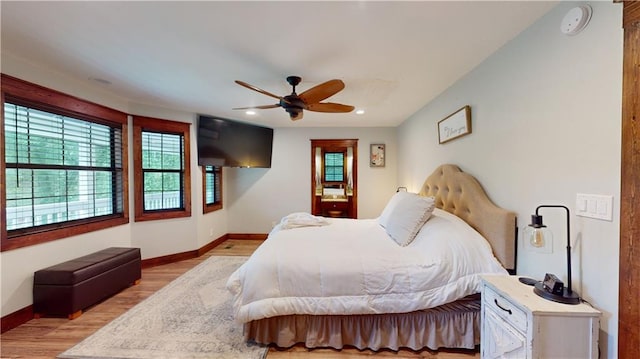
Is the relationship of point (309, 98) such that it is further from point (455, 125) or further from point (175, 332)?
point (175, 332)

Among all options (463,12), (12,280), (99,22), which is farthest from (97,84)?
(463,12)

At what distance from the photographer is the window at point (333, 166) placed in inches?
316

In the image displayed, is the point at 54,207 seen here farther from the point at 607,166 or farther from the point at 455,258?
the point at 607,166

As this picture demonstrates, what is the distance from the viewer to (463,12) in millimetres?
1581

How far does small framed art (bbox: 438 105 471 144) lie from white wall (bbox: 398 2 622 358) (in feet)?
0.25

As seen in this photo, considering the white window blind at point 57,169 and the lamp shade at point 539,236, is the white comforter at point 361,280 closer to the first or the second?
the lamp shade at point 539,236

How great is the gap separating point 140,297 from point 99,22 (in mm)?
A: 2613

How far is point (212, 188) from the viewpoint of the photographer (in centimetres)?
505

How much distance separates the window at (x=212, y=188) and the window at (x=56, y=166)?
1.24m

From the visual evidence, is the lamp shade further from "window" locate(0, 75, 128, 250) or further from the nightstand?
"window" locate(0, 75, 128, 250)

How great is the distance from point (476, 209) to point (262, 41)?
2.17 metres

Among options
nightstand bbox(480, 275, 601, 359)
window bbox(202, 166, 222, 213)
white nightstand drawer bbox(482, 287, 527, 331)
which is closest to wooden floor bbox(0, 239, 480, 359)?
white nightstand drawer bbox(482, 287, 527, 331)

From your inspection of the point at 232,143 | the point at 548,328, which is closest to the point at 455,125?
the point at 548,328

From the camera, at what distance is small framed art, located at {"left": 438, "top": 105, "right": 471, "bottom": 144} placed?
2424mm
